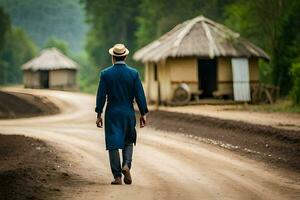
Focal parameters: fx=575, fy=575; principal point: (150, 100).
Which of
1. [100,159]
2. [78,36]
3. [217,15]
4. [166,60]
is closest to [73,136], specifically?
[100,159]

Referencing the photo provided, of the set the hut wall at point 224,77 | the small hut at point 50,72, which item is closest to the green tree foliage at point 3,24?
the small hut at point 50,72

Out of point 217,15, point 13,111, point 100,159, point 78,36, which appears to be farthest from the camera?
point 78,36

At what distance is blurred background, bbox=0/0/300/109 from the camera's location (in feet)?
92.0

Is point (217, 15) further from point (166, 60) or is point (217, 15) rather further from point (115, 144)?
point (115, 144)

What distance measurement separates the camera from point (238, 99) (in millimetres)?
26141

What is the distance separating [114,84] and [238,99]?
18591mm

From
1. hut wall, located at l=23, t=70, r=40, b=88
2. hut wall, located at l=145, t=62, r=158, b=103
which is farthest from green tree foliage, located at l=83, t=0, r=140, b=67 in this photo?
hut wall, located at l=145, t=62, r=158, b=103

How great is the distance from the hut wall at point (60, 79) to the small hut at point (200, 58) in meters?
23.1

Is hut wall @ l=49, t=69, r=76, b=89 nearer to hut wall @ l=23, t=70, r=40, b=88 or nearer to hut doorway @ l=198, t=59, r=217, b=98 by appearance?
hut wall @ l=23, t=70, r=40, b=88

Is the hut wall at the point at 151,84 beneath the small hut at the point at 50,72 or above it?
beneath

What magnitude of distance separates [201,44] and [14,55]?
55641 mm

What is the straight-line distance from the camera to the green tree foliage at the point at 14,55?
243 ft

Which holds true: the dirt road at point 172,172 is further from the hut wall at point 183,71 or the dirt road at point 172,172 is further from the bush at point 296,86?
the hut wall at point 183,71

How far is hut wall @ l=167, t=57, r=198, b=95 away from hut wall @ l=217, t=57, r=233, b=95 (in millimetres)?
1231
